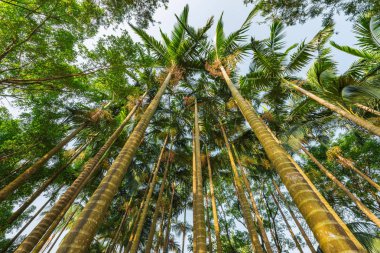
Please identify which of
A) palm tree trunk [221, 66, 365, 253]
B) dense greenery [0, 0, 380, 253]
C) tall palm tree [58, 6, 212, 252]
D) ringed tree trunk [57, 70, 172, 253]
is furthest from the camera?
dense greenery [0, 0, 380, 253]

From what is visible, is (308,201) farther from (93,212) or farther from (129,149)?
(129,149)

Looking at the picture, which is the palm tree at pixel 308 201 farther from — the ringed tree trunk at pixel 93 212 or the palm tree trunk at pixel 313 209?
the ringed tree trunk at pixel 93 212

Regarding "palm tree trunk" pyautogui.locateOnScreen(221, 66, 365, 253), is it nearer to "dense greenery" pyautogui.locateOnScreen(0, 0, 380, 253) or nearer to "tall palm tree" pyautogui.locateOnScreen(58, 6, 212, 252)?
"dense greenery" pyautogui.locateOnScreen(0, 0, 380, 253)

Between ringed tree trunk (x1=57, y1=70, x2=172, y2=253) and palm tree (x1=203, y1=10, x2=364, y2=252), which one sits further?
ringed tree trunk (x1=57, y1=70, x2=172, y2=253)

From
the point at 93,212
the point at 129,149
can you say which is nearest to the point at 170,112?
the point at 129,149

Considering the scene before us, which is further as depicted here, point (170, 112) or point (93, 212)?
point (170, 112)

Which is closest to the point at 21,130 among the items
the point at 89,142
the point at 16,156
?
the point at 16,156

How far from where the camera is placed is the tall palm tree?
232cm

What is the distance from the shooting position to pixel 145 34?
8.86m

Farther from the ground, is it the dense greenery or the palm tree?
the dense greenery

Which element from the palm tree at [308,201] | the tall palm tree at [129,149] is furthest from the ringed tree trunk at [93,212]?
the palm tree at [308,201]

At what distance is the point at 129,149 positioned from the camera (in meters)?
3.84

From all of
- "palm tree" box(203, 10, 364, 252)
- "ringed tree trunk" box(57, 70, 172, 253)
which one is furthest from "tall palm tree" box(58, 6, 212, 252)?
"palm tree" box(203, 10, 364, 252)

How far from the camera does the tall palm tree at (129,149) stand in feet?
7.63
